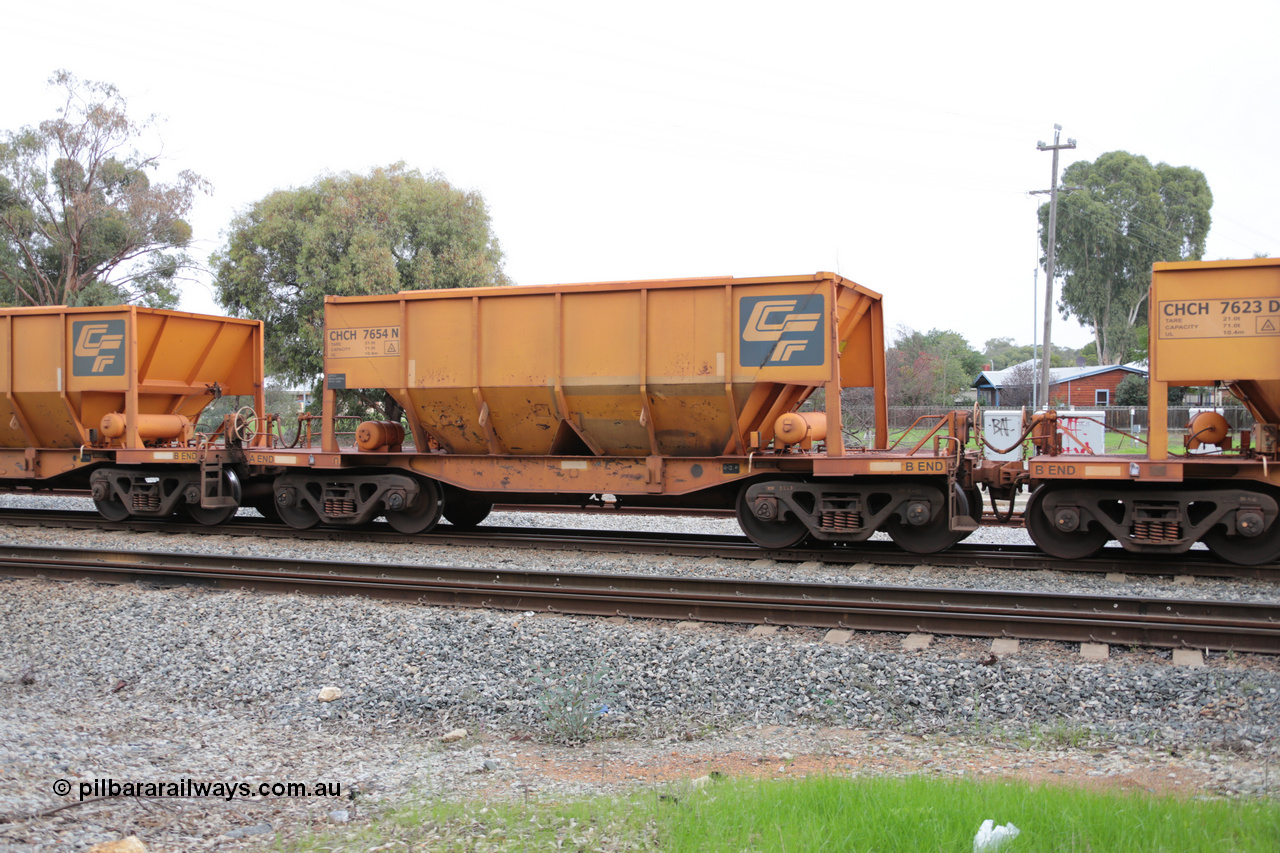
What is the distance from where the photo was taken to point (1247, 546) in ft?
28.6

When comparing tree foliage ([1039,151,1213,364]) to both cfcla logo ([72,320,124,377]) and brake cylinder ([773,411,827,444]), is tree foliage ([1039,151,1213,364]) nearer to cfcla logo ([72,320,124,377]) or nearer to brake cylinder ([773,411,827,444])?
brake cylinder ([773,411,827,444])

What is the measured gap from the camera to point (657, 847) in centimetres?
342

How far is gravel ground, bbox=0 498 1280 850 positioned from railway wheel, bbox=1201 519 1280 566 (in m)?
1.09

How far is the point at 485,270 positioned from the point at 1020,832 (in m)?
25.2

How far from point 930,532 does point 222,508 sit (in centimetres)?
1026

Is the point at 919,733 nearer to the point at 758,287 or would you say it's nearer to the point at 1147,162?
the point at 758,287

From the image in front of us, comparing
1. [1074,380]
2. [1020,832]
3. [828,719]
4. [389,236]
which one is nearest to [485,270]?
[389,236]

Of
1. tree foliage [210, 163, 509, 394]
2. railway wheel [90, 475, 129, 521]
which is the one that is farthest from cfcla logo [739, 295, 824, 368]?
tree foliage [210, 163, 509, 394]

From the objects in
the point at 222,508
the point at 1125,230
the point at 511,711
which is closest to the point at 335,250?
the point at 222,508

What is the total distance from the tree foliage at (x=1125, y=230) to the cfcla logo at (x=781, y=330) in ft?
207

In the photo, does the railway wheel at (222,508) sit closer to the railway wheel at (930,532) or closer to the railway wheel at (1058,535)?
the railway wheel at (930,532)

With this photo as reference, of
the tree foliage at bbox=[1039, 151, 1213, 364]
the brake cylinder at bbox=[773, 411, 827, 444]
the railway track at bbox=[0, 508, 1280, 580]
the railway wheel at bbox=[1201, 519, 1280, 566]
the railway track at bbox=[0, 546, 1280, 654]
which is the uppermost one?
the tree foliage at bbox=[1039, 151, 1213, 364]

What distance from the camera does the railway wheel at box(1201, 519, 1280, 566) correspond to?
8562 millimetres

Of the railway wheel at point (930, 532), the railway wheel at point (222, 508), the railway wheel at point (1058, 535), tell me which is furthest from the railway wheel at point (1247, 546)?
the railway wheel at point (222, 508)
